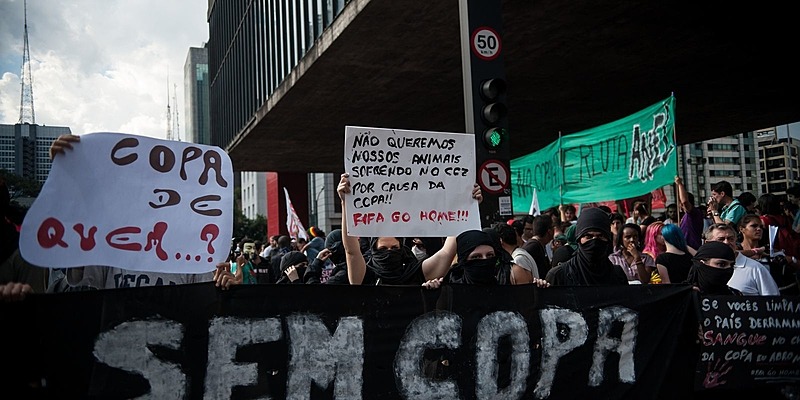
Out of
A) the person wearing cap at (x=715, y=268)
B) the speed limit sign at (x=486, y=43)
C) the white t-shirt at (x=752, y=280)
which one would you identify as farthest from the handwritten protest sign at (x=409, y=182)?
the speed limit sign at (x=486, y=43)

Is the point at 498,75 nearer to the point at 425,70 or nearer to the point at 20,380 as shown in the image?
the point at 20,380

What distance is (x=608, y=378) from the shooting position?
4.21m

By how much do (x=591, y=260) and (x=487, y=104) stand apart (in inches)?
97.6

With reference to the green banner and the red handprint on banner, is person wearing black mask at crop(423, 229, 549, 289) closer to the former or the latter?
the red handprint on banner

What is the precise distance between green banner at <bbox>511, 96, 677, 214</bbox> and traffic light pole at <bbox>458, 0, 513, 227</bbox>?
1784 mm

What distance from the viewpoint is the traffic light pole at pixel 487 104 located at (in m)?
6.36

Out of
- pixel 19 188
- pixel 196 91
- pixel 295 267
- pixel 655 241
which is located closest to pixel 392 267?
pixel 295 267

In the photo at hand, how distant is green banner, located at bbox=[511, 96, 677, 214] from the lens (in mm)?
7180

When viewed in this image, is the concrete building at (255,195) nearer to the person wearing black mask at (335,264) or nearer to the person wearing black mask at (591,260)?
the person wearing black mask at (335,264)


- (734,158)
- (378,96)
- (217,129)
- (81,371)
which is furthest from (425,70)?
(734,158)

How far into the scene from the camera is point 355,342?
368 cm

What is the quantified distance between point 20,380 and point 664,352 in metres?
3.69

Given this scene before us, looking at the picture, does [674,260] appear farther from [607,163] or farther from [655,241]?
[607,163]

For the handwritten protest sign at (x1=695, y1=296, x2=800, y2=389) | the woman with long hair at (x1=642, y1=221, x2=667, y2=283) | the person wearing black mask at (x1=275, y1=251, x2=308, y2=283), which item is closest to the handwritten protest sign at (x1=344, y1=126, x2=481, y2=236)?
the handwritten protest sign at (x1=695, y1=296, x2=800, y2=389)
